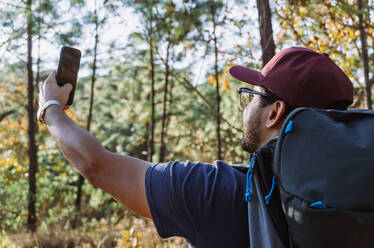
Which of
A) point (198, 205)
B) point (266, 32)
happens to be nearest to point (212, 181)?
point (198, 205)

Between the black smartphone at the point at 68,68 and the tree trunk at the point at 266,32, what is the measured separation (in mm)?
2352

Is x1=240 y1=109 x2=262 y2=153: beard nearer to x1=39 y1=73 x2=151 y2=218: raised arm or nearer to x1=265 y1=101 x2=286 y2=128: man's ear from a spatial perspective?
x1=265 y1=101 x2=286 y2=128: man's ear

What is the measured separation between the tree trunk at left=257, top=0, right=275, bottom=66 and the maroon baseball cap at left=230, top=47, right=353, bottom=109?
7.13 ft

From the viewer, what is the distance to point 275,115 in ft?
5.12

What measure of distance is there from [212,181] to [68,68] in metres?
0.93

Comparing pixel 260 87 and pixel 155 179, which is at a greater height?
pixel 260 87

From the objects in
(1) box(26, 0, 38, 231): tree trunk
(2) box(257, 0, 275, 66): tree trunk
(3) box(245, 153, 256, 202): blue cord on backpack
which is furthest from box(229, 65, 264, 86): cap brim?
(1) box(26, 0, 38, 231): tree trunk

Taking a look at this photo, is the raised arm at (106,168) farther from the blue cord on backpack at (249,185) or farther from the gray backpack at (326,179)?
the gray backpack at (326,179)

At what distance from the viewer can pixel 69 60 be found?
5.79 ft

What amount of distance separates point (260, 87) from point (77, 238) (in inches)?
230

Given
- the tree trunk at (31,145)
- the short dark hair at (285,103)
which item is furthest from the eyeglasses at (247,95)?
the tree trunk at (31,145)

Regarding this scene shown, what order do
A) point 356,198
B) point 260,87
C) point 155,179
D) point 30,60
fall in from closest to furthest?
point 356,198
point 155,179
point 260,87
point 30,60

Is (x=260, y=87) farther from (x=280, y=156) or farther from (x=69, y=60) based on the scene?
(x=69, y=60)

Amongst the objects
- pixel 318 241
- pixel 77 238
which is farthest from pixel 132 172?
pixel 77 238
